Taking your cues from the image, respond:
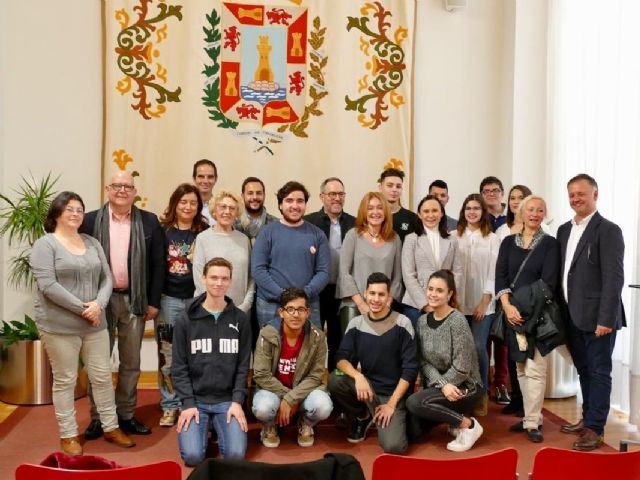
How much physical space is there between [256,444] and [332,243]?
4.41 feet

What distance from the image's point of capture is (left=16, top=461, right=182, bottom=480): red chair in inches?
77.3

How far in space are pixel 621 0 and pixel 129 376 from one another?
13.2ft

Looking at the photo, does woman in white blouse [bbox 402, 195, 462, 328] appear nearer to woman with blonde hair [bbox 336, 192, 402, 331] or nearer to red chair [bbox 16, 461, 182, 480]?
woman with blonde hair [bbox 336, 192, 402, 331]

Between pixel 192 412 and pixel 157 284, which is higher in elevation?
pixel 157 284

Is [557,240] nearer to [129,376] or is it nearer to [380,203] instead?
[380,203]

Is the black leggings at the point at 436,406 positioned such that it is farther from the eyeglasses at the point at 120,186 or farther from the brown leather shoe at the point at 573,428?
the eyeglasses at the point at 120,186

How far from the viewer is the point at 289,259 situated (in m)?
4.20

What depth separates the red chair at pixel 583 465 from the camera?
80.0 inches

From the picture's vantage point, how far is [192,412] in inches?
144

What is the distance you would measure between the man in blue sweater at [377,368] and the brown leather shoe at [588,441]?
95cm

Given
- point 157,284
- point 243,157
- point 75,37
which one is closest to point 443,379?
point 157,284

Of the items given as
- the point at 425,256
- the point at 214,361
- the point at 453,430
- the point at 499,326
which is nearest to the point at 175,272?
the point at 214,361

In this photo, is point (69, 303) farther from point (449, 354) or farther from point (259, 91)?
point (259, 91)

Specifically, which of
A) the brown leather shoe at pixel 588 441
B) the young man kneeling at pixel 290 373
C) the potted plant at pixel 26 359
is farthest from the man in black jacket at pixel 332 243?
the potted plant at pixel 26 359
